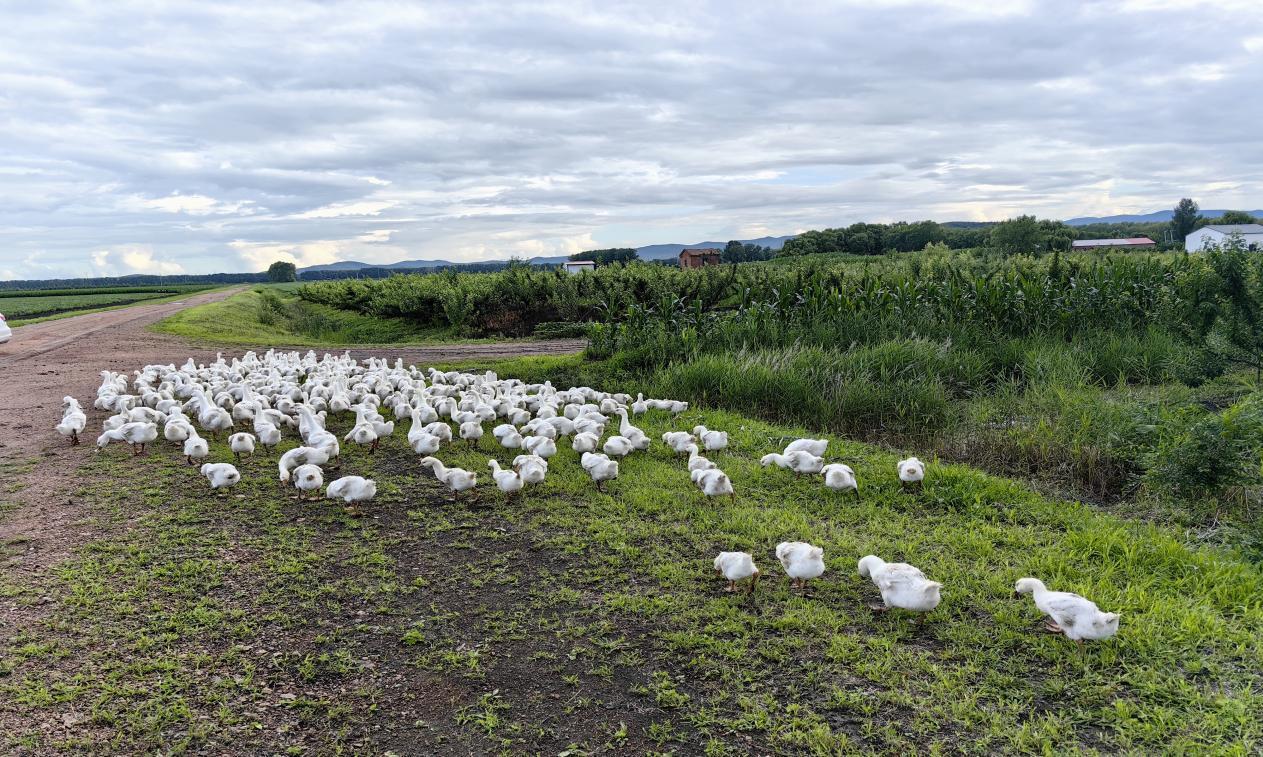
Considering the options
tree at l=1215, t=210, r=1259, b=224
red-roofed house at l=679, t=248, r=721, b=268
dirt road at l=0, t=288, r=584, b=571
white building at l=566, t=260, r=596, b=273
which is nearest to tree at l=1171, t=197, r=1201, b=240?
tree at l=1215, t=210, r=1259, b=224

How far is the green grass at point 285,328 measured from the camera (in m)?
25.4

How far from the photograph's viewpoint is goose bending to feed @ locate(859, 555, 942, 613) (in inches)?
192

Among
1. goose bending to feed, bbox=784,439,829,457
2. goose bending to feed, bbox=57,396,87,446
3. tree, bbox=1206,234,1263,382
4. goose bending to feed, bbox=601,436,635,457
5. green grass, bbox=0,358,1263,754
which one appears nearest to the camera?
green grass, bbox=0,358,1263,754

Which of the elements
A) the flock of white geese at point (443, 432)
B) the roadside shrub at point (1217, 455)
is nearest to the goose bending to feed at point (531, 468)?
the flock of white geese at point (443, 432)

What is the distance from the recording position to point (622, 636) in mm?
5031

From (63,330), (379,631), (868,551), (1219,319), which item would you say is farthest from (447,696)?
(63,330)

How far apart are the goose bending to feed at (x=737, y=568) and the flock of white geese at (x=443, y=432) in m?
0.01

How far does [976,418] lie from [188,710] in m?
9.05

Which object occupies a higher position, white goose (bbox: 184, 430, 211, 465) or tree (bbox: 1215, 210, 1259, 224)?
tree (bbox: 1215, 210, 1259, 224)

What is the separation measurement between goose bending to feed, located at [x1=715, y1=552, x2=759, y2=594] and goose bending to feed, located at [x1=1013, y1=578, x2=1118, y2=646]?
72.4 inches

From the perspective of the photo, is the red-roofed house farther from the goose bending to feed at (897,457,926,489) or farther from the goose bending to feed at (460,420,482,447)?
the goose bending to feed at (897,457,926,489)

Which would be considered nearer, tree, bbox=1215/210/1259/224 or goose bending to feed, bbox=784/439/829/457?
goose bending to feed, bbox=784/439/829/457

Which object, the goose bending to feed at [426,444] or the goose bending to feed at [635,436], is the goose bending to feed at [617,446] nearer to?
the goose bending to feed at [635,436]

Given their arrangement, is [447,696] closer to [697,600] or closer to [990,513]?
[697,600]
